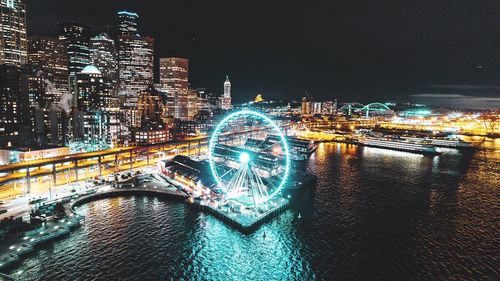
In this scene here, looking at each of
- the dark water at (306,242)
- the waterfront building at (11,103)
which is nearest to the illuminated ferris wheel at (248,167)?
the dark water at (306,242)

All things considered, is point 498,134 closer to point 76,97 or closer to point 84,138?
point 84,138

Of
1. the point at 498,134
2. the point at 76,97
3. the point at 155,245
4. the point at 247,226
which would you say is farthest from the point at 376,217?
the point at 498,134

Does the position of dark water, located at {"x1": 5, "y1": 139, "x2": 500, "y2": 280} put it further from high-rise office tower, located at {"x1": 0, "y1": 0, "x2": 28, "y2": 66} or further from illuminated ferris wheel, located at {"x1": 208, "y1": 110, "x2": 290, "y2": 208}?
high-rise office tower, located at {"x1": 0, "y1": 0, "x2": 28, "y2": 66}

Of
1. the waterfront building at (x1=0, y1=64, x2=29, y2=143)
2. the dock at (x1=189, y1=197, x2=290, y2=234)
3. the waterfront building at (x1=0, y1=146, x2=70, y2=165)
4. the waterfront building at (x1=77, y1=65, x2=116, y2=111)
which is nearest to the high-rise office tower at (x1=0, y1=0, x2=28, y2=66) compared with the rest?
the waterfront building at (x1=0, y1=64, x2=29, y2=143)

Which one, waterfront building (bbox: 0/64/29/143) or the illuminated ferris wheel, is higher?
waterfront building (bbox: 0/64/29/143)

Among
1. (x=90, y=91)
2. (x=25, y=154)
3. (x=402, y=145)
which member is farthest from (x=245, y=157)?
(x=90, y=91)

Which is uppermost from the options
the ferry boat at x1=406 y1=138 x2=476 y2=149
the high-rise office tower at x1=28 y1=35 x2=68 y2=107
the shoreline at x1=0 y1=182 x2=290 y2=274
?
the high-rise office tower at x1=28 y1=35 x2=68 y2=107
